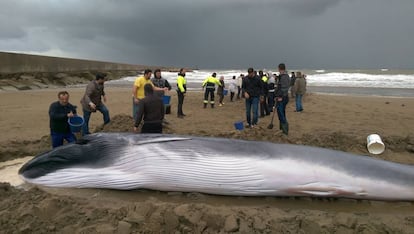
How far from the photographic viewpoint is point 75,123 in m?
7.56

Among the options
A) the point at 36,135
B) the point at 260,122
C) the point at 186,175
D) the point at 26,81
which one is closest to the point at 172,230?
the point at 186,175

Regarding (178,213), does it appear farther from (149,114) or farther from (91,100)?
(91,100)

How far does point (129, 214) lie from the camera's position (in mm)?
4238

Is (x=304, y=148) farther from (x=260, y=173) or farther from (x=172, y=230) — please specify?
(x=172, y=230)

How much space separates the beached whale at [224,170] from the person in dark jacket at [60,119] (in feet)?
6.01

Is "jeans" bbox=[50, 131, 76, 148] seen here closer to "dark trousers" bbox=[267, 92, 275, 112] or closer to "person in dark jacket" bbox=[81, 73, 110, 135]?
"person in dark jacket" bbox=[81, 73, 110, 135]

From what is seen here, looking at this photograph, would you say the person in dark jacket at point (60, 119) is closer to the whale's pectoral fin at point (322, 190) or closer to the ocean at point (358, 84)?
the whale's pectoral fin at point (322, 190)

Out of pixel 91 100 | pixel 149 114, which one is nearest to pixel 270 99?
pixel 91 100

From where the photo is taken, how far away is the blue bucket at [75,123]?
7188 mm

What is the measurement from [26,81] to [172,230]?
30007mm

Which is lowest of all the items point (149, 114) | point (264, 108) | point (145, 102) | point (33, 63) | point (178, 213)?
point (178, 213)

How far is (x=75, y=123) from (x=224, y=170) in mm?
3959

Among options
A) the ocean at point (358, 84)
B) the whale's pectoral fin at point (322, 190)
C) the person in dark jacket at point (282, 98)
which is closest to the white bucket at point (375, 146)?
the person in dark jacket at point (282, 98)

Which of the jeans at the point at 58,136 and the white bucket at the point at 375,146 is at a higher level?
the jeans at the point at 58,136
